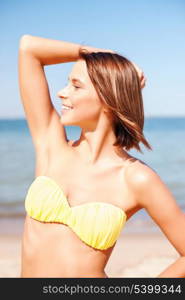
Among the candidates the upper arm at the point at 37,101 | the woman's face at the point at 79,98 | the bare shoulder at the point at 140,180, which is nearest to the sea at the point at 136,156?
the bare shoulder at the point at 140,180

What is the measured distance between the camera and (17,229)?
834 cm

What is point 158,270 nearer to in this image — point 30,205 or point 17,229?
point 17,229

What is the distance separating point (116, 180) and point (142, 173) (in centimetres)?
14

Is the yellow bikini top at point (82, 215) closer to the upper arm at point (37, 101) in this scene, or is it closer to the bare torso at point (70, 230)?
the bare torso at point (70, 230)

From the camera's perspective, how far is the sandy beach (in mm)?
6461

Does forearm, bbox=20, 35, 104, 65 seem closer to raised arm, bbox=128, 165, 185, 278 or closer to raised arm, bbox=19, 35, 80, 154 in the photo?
raised arm, bbox=19, 35, 80, 154

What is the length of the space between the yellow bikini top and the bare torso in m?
0.04

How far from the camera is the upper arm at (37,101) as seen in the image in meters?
2.78

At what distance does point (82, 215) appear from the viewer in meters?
2.58

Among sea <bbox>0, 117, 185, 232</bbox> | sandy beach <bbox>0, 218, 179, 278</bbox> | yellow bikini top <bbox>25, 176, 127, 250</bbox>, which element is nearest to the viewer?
yellow bikini top <bbox>25, 176, 127, 250</bbox>

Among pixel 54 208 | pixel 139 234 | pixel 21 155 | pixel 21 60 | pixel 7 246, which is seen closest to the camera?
pixel 54 208

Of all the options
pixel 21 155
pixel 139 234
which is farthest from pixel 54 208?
pixel 21 155

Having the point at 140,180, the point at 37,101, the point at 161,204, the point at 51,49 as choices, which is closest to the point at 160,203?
the point at 161,204

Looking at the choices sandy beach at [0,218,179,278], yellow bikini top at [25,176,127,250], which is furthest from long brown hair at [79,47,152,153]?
sandy beach at [0,218,179,278]
